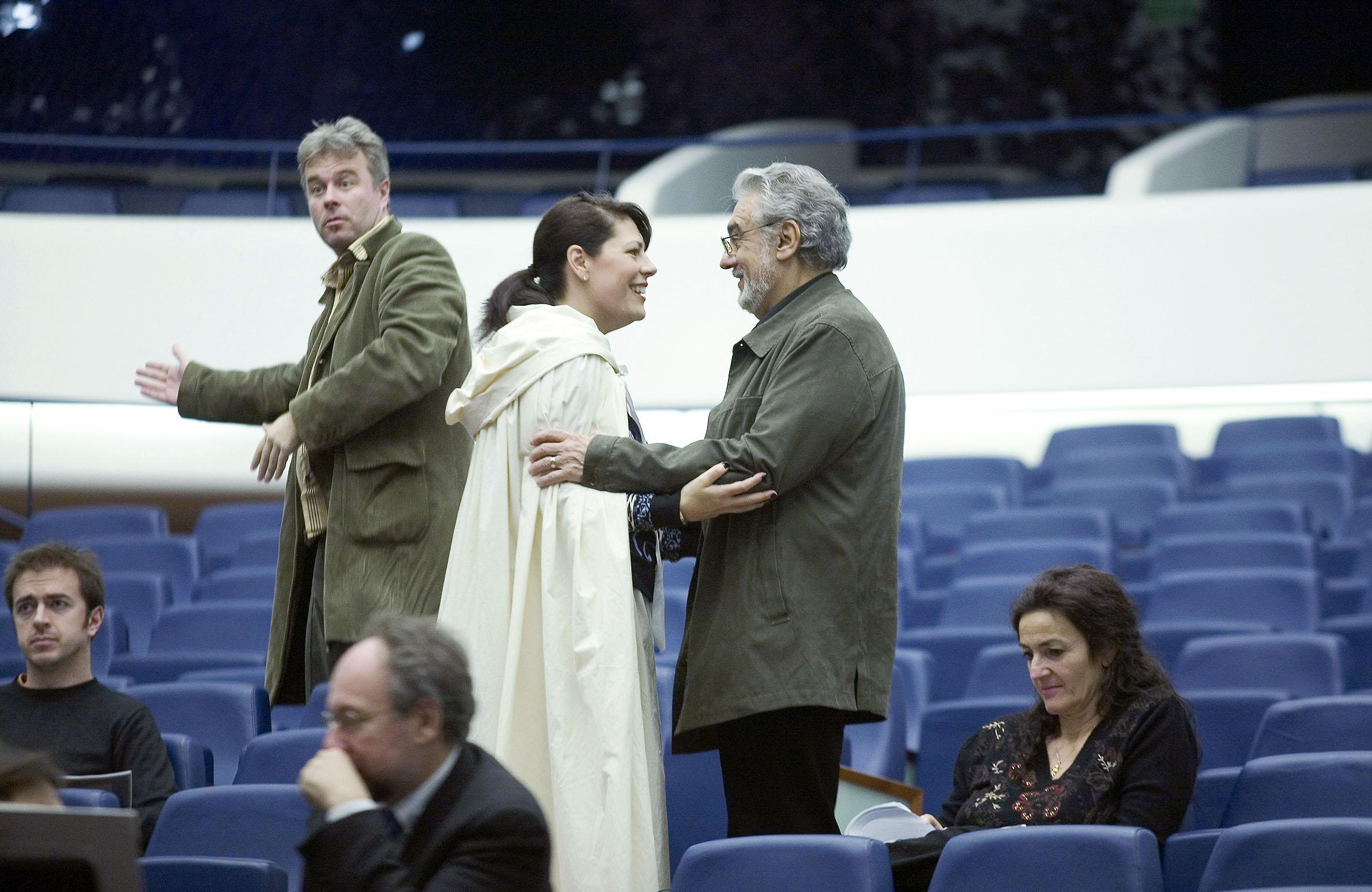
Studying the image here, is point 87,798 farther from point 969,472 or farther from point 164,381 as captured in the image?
point 969,472

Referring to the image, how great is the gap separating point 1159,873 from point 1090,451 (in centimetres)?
429

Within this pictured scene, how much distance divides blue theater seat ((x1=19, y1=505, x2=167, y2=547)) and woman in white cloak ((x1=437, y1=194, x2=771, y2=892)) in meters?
3.97

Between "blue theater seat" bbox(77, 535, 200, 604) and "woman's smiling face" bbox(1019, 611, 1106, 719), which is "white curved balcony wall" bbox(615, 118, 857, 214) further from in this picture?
"woman's smiling face" bbox(1019, 611, 1106, 719)

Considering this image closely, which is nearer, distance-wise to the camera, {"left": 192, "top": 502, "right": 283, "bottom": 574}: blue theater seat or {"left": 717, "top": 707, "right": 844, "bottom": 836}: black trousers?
{"left": 717, "top": 707, "right": 844, "bottom": 836}: black trousers

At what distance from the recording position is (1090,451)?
626 cm

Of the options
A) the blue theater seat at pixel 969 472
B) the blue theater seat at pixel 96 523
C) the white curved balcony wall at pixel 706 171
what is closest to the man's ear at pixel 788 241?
the blue theater seat at pixel 969 472

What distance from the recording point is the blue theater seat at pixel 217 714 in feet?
11.3

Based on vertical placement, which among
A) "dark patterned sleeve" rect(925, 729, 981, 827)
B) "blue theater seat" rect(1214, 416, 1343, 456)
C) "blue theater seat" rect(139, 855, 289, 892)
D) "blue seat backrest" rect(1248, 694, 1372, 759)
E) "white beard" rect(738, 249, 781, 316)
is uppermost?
"blue theater seat" rect(1214, 416, 1343, 456)

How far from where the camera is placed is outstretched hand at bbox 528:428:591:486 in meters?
2.46

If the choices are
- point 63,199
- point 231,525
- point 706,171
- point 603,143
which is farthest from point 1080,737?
point 63,199

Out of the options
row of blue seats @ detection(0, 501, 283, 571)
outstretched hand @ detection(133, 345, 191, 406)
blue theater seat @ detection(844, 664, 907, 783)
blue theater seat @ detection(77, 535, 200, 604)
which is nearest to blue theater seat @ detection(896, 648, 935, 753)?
blue theater seat @ detection(844, 664, 907, 783)

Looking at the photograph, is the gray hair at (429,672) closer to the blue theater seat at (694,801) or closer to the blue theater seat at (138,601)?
the blue theater seat at (694,801)

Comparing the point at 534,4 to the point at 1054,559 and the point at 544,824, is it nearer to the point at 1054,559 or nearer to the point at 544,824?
the point at 1054,559

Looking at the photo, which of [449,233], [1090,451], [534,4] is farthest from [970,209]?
[534,4]
